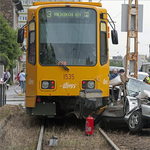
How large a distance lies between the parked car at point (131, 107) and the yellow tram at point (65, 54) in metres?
0.54

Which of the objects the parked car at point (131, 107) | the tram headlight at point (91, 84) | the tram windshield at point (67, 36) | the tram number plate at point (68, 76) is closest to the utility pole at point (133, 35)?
the parked car at point (131, 107)

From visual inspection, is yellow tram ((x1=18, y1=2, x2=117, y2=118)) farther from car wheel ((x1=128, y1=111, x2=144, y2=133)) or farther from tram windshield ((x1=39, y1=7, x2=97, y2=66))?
car wheel ((x1=128, y1=111, x2=144, y2=133))

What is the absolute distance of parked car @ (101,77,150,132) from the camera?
32.8 feet

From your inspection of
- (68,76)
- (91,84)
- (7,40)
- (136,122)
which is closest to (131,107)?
(136,122)

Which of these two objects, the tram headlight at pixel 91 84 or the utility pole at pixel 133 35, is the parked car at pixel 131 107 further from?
the utility pole at pixel 133 35

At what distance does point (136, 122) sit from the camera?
398 inches

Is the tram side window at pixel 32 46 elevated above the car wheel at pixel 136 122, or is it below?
above

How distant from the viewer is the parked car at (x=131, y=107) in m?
10.0

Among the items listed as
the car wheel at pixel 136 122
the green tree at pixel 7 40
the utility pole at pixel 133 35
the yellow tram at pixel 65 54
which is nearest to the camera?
the car wheel at pixel 136 122

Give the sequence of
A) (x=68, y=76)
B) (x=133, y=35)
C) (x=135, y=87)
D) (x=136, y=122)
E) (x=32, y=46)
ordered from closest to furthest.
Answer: (x=136, y=122)
(x=68, y=76)
(x=32, y=46)
(x=135, y=87)
(x=133, y=35)

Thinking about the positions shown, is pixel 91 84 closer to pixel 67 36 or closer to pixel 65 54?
pixel 65 54

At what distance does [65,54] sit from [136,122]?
8.66 feet

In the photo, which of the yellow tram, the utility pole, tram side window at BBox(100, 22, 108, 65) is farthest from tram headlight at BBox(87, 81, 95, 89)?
the utility pole

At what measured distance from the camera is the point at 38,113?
1082 cm
